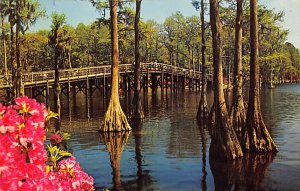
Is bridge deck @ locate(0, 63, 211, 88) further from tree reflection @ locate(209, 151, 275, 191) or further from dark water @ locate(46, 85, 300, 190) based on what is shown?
tree reflection @ locate(209, 151, 275, 191)

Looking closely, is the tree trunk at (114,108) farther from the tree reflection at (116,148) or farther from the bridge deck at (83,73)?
the bridge deck at (83,73)

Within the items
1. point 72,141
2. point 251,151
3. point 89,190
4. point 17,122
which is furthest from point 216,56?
point 17,122

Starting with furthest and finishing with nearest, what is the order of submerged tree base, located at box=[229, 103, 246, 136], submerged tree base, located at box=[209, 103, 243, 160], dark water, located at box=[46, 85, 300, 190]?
submerged tree base, located at box=[229, 103, 246, 136], submerged tree base, located at box=[209, 103, 243, 160], dark water, located at box=[46, 85, 300, 190]

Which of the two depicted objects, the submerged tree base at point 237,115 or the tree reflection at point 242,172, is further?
the submerged tree base at point 237,115

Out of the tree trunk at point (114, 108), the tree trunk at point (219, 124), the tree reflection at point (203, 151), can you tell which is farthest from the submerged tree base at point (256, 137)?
the tree trunk at point (114, 108)

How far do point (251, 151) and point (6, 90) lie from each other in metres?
28.8

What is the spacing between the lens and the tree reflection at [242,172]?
39.6ft

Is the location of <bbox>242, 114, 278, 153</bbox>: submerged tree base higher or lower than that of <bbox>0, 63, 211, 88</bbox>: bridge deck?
lower

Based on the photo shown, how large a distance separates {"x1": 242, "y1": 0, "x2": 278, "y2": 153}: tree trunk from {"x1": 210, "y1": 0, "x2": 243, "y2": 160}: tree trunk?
984mm

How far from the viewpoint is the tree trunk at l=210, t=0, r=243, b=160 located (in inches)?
579

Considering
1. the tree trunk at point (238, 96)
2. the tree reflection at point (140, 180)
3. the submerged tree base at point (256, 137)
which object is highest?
the tree trunk at point (238, 96)

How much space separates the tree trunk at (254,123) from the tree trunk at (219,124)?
0.98 meters

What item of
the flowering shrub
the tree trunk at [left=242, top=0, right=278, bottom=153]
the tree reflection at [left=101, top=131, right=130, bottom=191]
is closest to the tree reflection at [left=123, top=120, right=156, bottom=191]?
the tree reflection at [left=101, top=131, right=130, bottom=191]

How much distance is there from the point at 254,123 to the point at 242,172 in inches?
107
